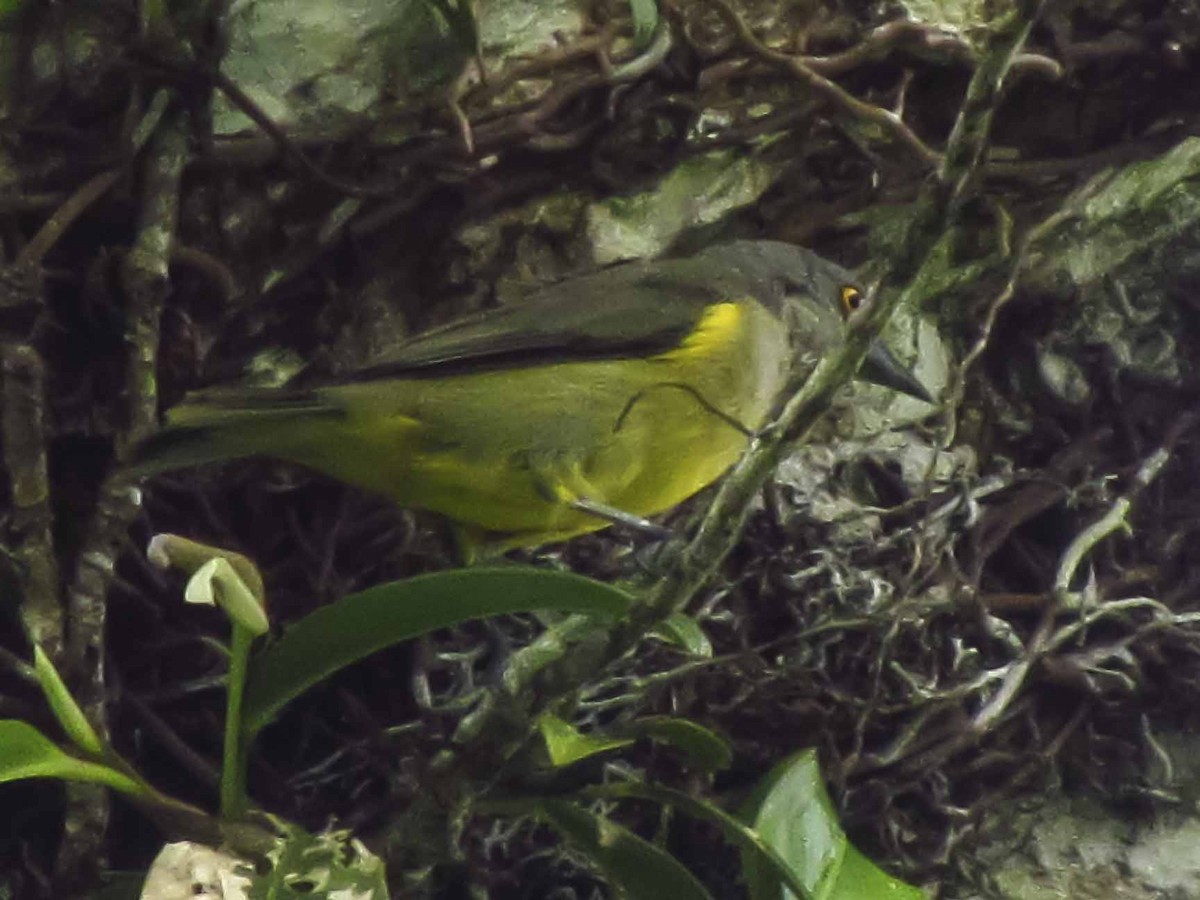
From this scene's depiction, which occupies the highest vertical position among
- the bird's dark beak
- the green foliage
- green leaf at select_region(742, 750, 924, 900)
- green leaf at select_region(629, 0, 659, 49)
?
green leaf at select_region(629, 0, 659, 49)

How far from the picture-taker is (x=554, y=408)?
1.55 metres

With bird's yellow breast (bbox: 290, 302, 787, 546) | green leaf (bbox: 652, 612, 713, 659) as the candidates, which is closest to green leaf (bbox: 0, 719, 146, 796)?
bird's yellow breast (bbox: 290, 302, 787, 546)

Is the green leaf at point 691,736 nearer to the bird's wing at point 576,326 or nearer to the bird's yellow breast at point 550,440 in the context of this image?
the bird's yellow breast at point 550,440

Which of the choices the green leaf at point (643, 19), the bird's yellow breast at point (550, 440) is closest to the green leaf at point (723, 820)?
the bird's yellow breast at point (550, 440)

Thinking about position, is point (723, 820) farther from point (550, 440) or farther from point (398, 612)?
point (550, 440)

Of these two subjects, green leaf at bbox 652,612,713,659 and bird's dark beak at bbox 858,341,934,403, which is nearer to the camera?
green leaf at bbox 652,612,713,659

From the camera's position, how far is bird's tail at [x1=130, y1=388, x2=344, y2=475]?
1.34m

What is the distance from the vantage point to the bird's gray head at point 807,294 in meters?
1.73

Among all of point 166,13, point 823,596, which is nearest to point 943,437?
point 823,596

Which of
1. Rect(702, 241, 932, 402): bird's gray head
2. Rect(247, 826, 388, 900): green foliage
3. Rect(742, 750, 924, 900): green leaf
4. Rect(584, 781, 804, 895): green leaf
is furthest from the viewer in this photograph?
Rect(702, 241, 932, 402): bird's gray head

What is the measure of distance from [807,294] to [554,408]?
398mm

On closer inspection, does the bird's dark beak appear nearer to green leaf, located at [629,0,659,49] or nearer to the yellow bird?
the yellow bird

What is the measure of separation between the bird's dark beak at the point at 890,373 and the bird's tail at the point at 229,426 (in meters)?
0.65

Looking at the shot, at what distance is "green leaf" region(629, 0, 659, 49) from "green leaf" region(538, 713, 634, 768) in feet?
2.40
